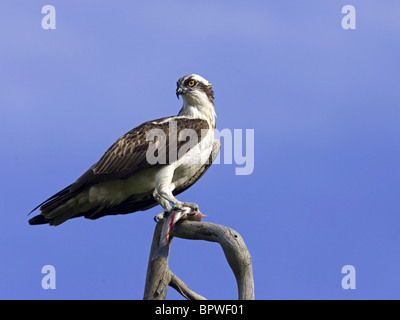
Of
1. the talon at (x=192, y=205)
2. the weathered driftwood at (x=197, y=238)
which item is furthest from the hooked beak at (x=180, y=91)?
the weathered driftwood at (x=197, y=238)

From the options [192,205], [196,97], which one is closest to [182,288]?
[192,205]

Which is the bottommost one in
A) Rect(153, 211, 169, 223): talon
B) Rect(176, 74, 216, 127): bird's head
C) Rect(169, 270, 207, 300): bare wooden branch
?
Rect(169, 270, 207, 300): bare wooden branch

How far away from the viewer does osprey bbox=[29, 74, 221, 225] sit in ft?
37.1

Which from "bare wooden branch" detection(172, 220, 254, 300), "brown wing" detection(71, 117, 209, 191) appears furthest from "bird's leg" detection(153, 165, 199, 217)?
"bare wooden branch" detection(172, 220, 254, 300)

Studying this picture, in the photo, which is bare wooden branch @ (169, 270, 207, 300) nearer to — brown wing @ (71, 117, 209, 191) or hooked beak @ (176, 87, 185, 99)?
brown wing @ (71, 117, 209, 191)

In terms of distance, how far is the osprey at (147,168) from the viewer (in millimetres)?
11297

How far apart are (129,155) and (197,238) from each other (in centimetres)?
215

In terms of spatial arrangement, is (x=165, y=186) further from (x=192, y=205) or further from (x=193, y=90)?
(x=193, y=90)

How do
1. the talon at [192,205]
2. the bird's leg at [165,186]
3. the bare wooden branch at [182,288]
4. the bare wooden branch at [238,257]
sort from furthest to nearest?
the bird's leg at [165,186]
the talon at [192,205]
the bare wooden branch at [182,288]
the bare wooden branch at [238,257]

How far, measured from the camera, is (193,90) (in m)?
12.0

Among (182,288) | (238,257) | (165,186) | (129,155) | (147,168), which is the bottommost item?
(182,288)

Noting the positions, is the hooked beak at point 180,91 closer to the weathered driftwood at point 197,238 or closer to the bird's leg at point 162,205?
the bird's leg at point 162,205
